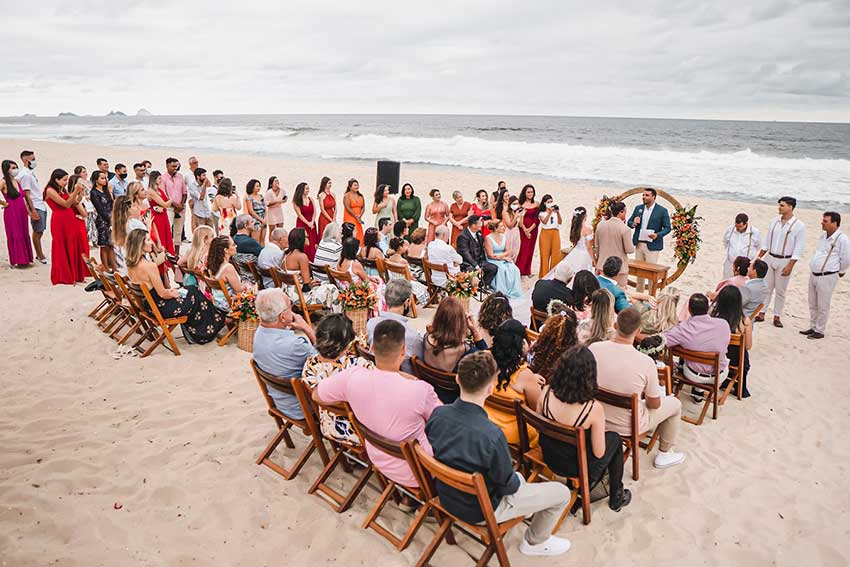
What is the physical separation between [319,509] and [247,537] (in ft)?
1.71

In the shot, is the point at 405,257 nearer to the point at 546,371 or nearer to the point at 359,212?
the point at 359,212

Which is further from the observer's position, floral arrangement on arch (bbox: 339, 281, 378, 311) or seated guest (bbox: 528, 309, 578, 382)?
floral arrangement on arch (bbox: 339, 281, 378, 311)

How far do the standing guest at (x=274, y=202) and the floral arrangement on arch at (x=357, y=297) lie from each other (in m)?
4.78

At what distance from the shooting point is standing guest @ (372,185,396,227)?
35.5 feet

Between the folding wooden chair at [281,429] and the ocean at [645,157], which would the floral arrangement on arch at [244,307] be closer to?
the folding wooden chair at [281,429]

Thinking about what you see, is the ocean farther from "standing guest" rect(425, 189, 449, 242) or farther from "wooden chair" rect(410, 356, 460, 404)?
"wooden chair" rect(410, 356, 460, 404)

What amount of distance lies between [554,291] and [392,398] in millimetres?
3247

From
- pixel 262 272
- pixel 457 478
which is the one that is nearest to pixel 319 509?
pixel 457 478

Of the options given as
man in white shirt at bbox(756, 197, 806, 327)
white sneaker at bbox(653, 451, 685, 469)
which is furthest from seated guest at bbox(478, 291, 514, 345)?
man in white shirt at bbox(756, 197, 806, 327)

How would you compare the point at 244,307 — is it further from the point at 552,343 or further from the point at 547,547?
the point at 547,547

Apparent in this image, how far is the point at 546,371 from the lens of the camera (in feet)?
13.7

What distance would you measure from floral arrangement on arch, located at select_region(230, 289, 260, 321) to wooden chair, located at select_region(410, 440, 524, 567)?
377 centimetres

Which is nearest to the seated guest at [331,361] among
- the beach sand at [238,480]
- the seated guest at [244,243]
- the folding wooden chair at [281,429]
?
the folding wooden chair at [281,429]

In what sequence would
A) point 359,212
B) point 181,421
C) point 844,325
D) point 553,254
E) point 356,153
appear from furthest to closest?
point 356,153 → point 359,212 → point 553,254 → point 844,325 → point 181,421
